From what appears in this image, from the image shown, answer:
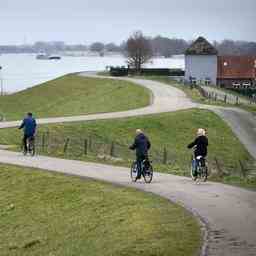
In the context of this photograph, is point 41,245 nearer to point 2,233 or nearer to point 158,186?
point 2,233

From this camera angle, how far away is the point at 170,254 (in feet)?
45.0

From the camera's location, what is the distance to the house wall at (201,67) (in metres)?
95.9

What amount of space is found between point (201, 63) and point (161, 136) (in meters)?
54.2

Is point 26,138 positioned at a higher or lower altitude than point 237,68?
higher

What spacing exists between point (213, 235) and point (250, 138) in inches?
1229

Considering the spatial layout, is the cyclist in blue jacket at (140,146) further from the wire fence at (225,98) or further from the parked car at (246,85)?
the parked car at (246,85)

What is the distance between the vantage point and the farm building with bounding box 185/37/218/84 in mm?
95544

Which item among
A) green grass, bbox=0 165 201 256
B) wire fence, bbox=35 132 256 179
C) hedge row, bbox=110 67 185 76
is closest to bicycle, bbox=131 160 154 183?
green grass, bbox=0 165 201 256

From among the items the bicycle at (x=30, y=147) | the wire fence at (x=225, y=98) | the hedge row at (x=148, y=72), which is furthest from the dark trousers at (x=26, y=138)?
the hedge row at (x=148, y=72)

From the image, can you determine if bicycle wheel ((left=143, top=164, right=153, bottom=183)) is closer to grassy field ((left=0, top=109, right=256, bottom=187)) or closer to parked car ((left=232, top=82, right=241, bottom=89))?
grassy field ((left=0, top=109, right=256, bottom=187))

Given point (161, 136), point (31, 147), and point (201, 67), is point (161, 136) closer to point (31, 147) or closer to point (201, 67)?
point (31, 147)

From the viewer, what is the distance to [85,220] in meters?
18.5

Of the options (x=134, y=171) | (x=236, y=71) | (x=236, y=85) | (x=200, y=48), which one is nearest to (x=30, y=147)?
(x=134, y=171)

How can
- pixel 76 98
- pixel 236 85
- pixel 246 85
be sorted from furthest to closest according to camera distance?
1. pixel 236 85
2. pixel 246 85
3. pixel 76 98
